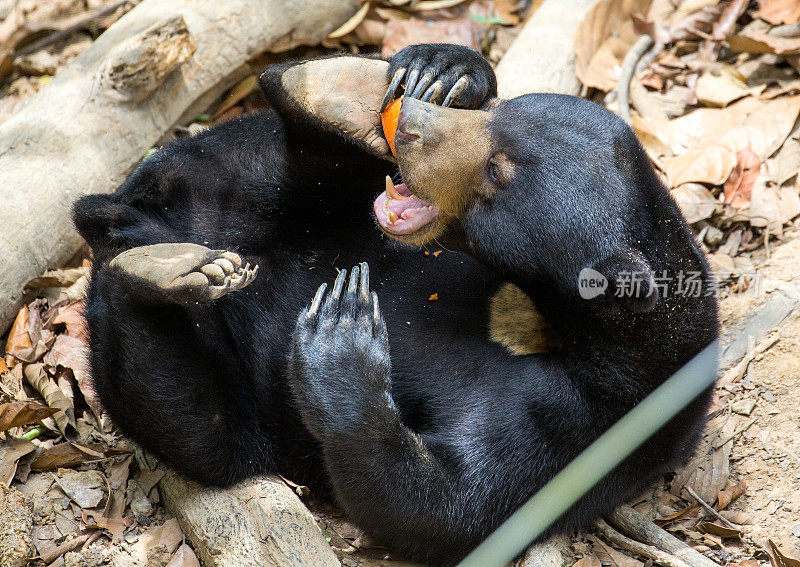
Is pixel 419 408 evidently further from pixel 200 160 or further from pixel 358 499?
pixel 200 160

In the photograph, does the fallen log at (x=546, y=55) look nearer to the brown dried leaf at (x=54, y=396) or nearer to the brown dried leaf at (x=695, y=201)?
the brown dried leaf at (x=695, y=201)

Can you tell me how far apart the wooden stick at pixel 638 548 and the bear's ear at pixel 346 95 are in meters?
1.91

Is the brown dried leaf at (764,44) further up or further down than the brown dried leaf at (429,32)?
further down

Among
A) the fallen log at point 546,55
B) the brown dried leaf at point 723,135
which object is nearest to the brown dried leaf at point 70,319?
the fallen log at point 546,55

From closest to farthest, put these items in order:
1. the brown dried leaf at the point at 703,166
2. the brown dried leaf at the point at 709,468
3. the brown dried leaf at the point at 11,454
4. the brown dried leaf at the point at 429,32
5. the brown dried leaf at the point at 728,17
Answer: the brown dried leaf at the point at 11,454, the brown dried leaf at the point at 709,468, the brown dried leaf at the point at 703,166, the brown dried leaf at the point at 728,17, the brown dried leaf at the point at 429,32

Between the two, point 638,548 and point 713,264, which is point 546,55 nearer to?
point 713,264

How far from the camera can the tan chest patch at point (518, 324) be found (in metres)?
3.59

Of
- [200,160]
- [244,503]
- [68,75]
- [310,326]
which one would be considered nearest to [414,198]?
[310,326]

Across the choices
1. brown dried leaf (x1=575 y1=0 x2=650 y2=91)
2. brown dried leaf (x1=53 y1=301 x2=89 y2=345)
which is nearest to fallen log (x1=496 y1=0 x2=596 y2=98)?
brown dried leaf (x1=575 y1=0 x2=650 y2=91)

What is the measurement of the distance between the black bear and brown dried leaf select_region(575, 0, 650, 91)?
73.2 inches

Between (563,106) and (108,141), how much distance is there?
2.62m

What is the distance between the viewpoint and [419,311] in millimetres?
3895

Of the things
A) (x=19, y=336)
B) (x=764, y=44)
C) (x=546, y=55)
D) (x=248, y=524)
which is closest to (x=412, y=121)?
(x=248, y=524)

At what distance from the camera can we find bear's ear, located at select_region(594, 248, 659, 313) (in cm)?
316
